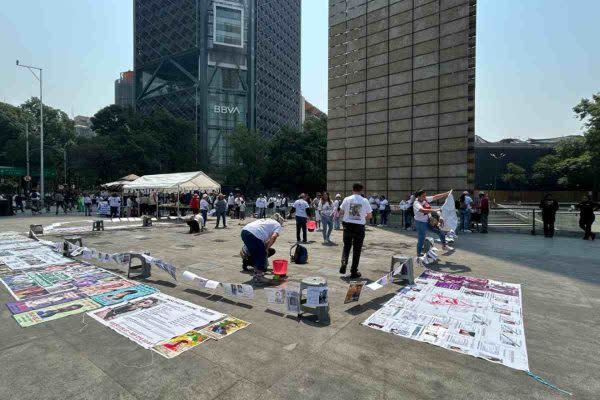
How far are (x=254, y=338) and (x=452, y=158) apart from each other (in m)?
18.3

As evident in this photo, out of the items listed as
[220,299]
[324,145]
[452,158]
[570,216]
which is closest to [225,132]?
[324,145]

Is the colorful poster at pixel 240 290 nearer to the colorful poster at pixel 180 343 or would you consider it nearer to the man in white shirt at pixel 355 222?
the colorful poster at pixel 180 343

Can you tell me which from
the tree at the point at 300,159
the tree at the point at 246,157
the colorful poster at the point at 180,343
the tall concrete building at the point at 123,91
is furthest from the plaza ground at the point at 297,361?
the tall concrete building at the point at 123,91

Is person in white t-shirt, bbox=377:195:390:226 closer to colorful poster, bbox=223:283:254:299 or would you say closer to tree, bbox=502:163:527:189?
colorful poster, bbox=223:283:254:299

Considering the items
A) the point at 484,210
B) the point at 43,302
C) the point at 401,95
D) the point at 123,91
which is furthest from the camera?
the point at 123,91

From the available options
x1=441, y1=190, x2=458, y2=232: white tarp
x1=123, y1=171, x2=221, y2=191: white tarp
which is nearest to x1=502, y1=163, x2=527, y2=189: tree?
x1=123, y1=171, x2=221, y2=191: white tarp

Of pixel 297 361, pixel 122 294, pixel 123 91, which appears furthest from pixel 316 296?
pixel 123 91

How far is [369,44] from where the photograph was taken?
2280cm

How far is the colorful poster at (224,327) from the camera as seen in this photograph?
413 cm

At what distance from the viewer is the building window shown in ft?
225

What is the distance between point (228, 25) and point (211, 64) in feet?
29.1

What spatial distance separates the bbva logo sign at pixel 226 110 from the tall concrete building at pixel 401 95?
49.5 meters

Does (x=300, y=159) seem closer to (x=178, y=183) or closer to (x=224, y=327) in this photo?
(x=178, y=183)

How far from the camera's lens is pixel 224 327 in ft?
14.3
